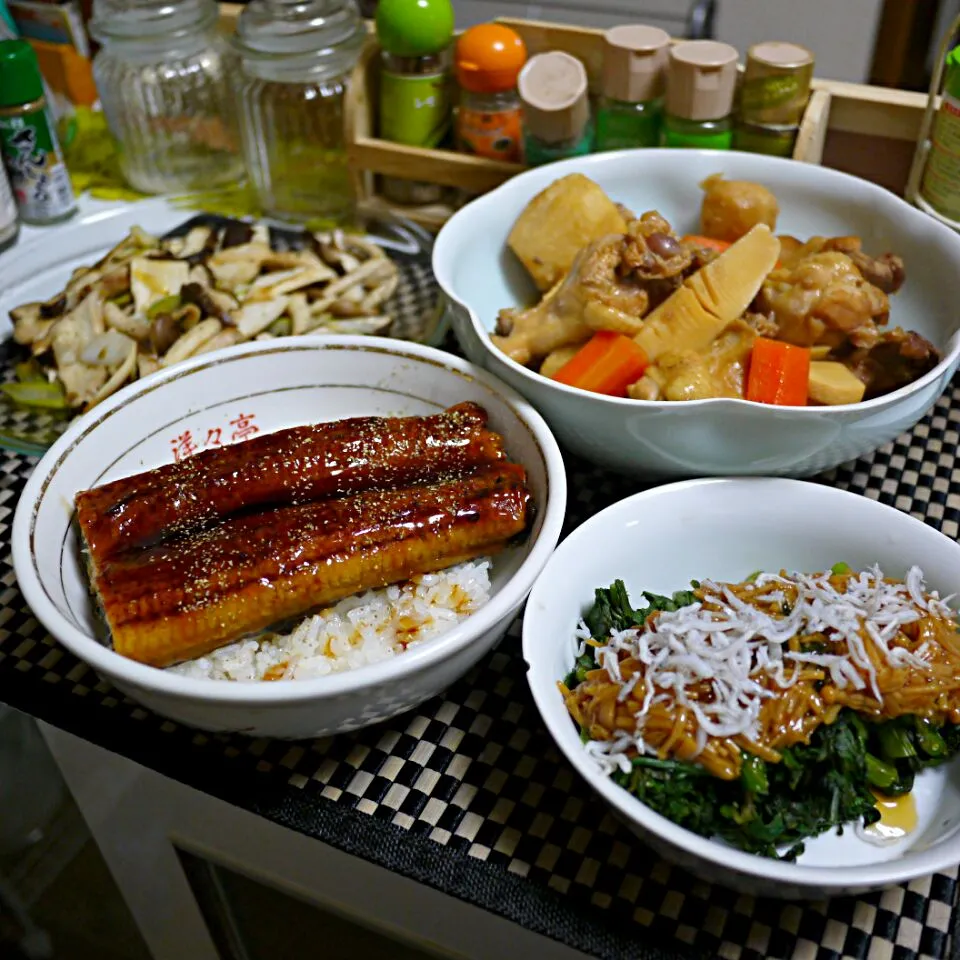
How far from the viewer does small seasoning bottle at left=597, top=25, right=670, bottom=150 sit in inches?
58.1

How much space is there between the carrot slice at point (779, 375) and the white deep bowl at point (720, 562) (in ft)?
0.35

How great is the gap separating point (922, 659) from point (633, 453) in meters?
0.40

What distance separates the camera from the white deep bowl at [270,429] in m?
0.86

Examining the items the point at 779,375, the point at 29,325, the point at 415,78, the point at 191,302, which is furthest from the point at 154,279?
the point at 779,375

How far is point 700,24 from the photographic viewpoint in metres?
2.56

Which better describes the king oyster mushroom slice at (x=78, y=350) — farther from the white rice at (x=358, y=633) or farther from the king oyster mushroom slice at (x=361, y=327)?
the white rice at (x=358, y=633)

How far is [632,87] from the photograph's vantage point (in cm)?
151

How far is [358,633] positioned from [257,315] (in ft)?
2.20

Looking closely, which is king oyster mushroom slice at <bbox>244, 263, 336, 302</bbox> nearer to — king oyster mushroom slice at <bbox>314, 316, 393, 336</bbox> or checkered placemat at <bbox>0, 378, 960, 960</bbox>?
king oyster mushroom slice at <bbox>314, 316, 393, 336</bbox>

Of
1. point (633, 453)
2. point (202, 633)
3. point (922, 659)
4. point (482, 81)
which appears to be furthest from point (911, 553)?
point (482, 81)

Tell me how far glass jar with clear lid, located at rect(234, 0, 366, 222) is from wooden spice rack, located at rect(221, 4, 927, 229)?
0.06m

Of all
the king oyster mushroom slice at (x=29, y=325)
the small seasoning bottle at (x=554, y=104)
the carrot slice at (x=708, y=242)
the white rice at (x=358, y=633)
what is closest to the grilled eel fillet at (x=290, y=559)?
the white rice at (x=358, y=633)

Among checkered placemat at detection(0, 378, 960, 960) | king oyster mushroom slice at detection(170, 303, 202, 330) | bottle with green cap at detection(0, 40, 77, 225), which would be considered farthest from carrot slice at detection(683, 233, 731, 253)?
bottle with green cap at detection(0, 40, 77, 225)

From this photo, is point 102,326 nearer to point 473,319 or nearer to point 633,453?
point 473,319
